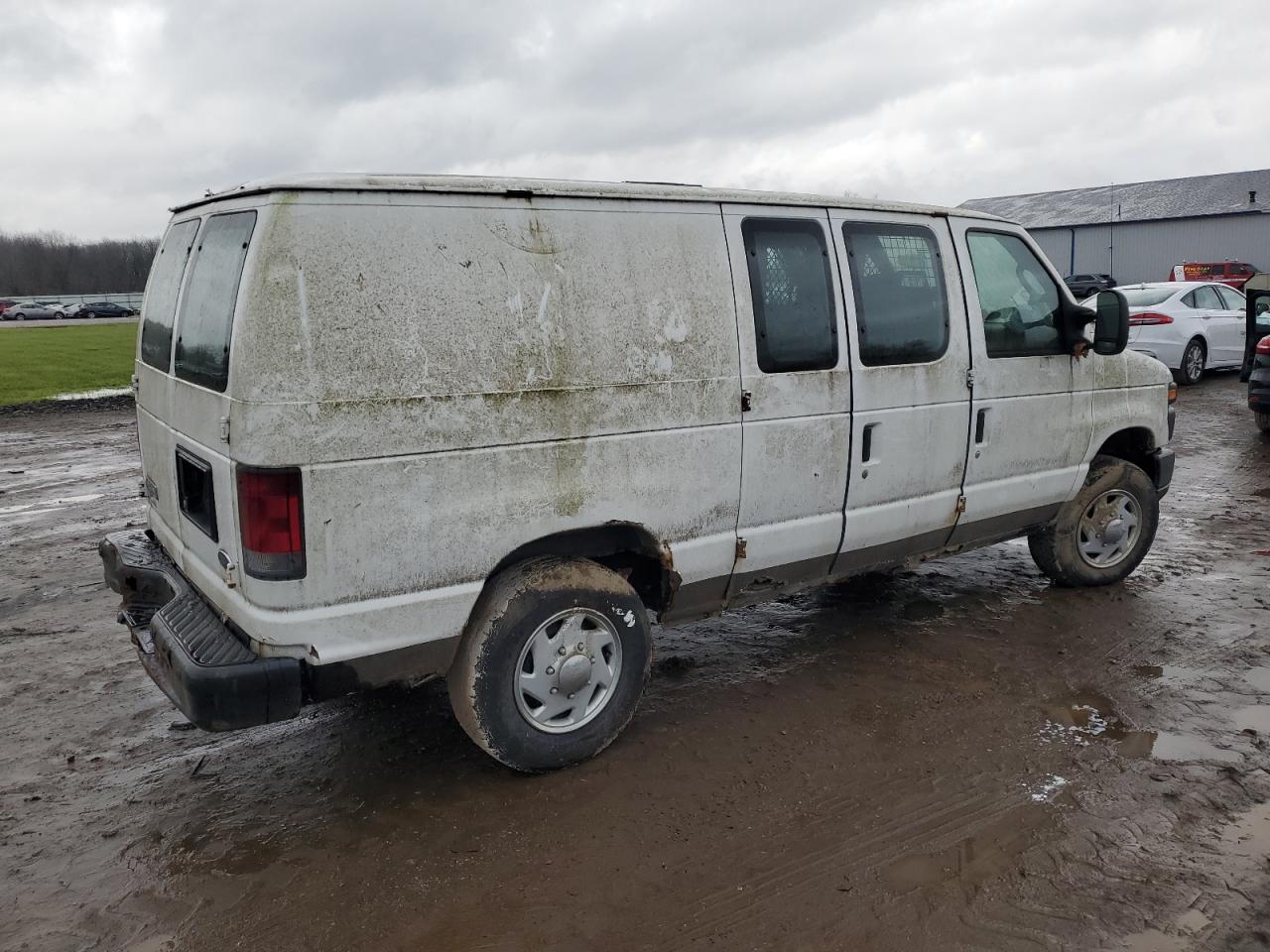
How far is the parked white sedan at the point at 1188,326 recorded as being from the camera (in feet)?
49.9

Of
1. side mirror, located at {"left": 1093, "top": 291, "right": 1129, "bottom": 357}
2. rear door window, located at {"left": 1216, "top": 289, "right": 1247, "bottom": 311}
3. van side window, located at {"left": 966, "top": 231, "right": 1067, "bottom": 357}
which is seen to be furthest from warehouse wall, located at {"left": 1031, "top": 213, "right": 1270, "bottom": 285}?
van side window, located at {"left": 966, "top": 231, "right": 1067, "bottom": 357}

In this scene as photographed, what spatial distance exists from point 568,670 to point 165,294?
2383 millimetres

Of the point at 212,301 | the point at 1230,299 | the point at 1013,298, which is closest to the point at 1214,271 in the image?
the point at 1230,299

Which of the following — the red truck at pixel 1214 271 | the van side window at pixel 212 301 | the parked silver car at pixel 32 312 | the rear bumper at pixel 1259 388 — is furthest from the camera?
the parked silver car at pixel 32 312

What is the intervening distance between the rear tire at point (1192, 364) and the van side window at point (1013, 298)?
456 inches

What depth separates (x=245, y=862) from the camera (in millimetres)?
3451

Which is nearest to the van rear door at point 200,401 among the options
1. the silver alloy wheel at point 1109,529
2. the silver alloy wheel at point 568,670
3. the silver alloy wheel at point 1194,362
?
the silver alloy wheel at point 568,670

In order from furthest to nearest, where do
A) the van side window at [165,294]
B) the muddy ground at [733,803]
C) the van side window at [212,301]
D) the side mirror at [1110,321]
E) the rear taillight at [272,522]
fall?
the side mirror at [1110,321], the van side window at [165,294], the van side window at [212,301], the rear taillight at [272,522], the muddy ground at [733,803]

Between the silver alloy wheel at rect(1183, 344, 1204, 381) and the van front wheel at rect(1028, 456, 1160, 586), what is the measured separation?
10.8 metres

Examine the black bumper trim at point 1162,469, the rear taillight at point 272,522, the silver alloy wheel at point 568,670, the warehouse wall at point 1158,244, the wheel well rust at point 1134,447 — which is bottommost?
the silver alloy wheel at point 568,670

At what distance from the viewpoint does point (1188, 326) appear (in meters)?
15.3

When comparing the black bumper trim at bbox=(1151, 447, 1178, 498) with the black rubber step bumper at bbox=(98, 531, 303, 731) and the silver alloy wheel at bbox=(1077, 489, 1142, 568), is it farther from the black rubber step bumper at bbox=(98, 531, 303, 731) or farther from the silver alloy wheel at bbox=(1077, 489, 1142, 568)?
the black rubber step bumper at bbox=(98, 531, 303, 731)

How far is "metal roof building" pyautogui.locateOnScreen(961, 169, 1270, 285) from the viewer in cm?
4006

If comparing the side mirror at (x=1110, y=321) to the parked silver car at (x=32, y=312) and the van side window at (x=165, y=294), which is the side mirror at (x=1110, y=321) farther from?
the parked silver car at (x=32, y=312)
